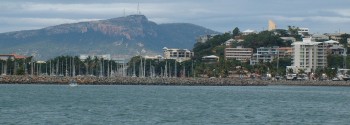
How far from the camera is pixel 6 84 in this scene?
7303 inches

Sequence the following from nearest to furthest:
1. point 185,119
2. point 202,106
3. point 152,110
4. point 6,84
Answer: point 185,119 < point 152,110 < point 202,106 < point 6,84

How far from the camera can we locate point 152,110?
3356 inches

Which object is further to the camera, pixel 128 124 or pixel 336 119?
pixel 336 119

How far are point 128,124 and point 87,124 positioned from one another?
2.80 m

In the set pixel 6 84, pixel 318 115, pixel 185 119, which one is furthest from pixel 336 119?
pixel 6 84

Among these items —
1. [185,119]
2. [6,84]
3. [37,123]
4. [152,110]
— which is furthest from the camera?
[6,84]

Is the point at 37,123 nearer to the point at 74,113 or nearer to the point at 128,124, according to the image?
the point at 128,124

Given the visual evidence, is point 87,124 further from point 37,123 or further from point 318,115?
point 318,115

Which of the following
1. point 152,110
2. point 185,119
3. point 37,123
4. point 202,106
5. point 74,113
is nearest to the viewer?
point 37,123

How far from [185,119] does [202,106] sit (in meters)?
20.2

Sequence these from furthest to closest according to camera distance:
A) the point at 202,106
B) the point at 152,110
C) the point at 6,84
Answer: the point at 6,84 → the point at 202,106 → the point at 152,110

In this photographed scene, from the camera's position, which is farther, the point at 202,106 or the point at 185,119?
the point at 202,106

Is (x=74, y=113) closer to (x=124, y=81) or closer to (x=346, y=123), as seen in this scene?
(x=346, y=123)

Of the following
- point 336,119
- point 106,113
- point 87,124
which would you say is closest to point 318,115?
point 336,119
